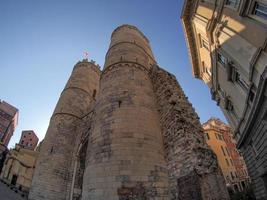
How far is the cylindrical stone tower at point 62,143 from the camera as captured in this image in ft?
38.9

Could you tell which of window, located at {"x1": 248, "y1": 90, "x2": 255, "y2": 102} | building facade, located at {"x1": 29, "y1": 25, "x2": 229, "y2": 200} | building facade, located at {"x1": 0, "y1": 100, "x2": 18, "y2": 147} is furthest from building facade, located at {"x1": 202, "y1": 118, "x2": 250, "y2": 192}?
building facade, located at {"x1": 0, "y1": 100, "x2": 18, "y2": 147}

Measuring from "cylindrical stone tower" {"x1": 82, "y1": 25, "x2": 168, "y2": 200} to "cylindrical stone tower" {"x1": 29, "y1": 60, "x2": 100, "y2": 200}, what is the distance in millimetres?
5366

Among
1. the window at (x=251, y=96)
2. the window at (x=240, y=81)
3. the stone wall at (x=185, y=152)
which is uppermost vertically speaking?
the window at (x=240, y=81)

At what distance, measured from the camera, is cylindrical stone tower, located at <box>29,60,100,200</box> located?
38.9ft

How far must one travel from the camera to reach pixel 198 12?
1578cm

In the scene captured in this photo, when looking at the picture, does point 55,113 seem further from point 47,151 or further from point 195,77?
point 195,77

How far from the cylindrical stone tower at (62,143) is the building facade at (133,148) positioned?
Answer: 6cm

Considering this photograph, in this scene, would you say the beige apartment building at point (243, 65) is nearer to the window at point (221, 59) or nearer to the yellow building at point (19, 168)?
the window at point (221, 59)

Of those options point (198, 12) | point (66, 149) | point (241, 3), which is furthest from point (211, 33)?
point (66, 149)

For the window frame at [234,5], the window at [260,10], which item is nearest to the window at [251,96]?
the window at [260,10]

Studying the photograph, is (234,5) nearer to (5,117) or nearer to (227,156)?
(227,156)

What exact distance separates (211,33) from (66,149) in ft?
44.1

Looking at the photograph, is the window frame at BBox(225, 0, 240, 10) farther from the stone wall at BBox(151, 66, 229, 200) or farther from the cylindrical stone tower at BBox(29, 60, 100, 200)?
the cylindrical stone tower at BBox(29, 60, 100, 200)

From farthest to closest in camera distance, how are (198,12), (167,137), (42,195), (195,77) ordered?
1. (195,77)
2. (198,12)
3. (42,195)
4. (167,137)
